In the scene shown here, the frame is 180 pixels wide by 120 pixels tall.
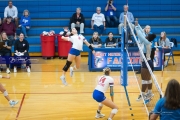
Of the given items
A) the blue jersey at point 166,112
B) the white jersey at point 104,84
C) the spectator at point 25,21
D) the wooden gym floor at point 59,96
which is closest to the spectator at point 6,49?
the wooden gym floor at point 59,96

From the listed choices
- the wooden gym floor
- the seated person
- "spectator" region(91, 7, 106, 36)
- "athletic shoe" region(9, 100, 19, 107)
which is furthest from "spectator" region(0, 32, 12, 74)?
"athletic shoe" region(9, 100, 19, 107)

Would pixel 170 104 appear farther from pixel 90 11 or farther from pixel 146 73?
pixel 90 11

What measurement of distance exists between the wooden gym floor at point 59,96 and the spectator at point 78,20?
Answer: 3512mm

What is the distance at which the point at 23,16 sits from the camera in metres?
23.0

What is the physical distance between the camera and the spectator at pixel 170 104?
269 inches

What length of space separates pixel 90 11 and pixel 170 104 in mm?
18552

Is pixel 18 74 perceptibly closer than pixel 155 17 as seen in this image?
Yes

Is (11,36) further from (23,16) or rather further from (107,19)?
(107,19)

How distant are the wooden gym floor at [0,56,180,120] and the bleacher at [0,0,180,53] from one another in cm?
465

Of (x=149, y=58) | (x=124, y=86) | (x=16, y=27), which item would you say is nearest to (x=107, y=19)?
(x=16, y=27)

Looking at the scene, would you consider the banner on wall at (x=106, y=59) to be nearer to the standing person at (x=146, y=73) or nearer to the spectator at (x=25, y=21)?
the spectator at (x=25, y=21)

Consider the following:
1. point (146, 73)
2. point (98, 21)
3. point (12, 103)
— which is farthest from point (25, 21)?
point (146, 73)

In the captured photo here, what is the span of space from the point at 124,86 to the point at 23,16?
1015 centimetres

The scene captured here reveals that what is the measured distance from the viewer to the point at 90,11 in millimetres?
24984
